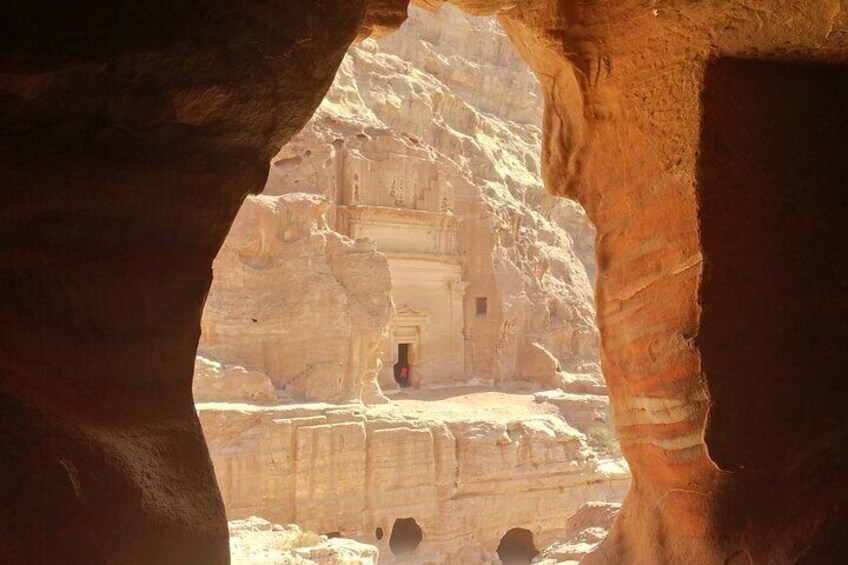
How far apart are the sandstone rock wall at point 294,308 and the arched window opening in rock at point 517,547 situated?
494cm

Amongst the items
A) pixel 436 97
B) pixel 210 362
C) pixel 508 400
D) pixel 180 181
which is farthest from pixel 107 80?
pixel 436 97

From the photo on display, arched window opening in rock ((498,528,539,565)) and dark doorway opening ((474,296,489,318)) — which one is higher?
dark doorway opening ((474,296,489,318))

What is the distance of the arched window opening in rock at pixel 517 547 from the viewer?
17.6 metres

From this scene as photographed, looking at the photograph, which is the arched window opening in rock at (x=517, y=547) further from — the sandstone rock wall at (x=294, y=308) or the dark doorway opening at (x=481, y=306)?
the dark doorway opening at (x=481, y=306)

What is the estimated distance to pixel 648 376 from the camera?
3.90m

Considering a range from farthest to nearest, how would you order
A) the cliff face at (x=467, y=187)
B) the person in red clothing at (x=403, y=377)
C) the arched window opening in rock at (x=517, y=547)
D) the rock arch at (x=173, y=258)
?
the person in red clothing at (x=403, y=377)
the cliff face at (x=467, y=187)
the arched window opening in rock at (x=517, y=547)
the rock arch at (x=173, y=258)

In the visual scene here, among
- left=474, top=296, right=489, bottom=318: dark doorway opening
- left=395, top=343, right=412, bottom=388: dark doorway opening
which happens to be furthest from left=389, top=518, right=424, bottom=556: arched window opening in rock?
left=474, top=296, right=489, bottom=318: dark doorway opening

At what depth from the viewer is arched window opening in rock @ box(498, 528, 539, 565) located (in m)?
17.6

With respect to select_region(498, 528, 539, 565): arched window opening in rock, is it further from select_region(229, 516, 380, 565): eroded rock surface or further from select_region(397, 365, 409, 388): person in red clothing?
select_region(229, 516, 380, 565): eroded rock surface

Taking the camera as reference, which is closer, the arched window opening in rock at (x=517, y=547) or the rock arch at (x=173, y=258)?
the rock arch at (x=173, y=258)

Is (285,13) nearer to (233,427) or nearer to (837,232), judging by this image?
(837,232)

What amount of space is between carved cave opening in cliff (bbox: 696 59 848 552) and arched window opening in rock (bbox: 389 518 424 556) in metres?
14.1

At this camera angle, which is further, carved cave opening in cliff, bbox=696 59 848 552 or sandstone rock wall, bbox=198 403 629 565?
sandstone rock wall, bbox=198 403 629 565

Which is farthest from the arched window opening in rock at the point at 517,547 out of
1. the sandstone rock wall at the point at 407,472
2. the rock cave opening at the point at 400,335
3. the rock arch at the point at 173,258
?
the rock arch at the point at 173,258
